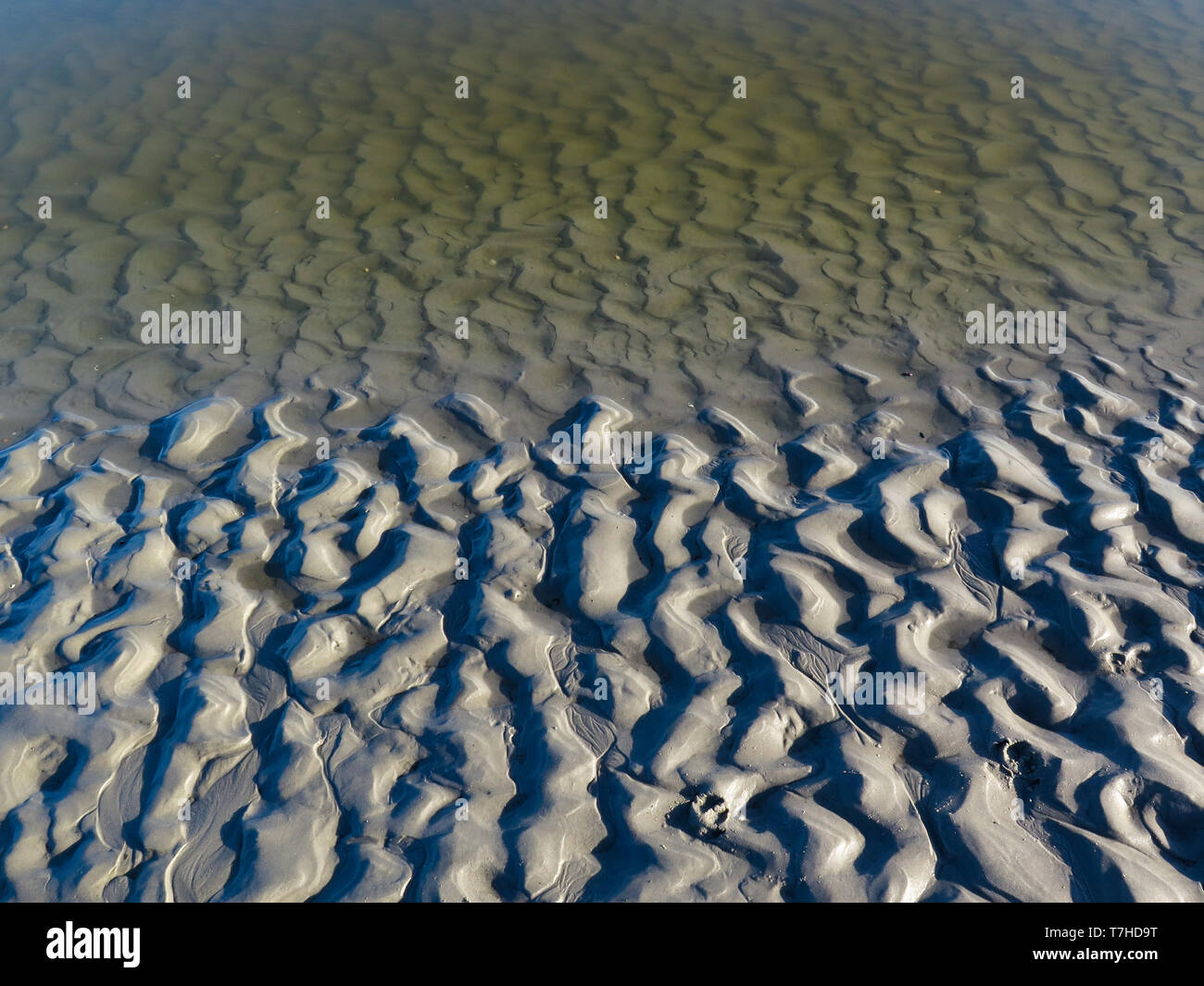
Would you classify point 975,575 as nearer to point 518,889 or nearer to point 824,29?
point 518,889

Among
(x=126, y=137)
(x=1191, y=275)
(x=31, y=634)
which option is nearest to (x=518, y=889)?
(x=31, y=634)

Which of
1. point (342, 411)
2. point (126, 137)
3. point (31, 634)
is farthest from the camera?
point (126, 137)

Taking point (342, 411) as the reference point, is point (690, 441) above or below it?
above

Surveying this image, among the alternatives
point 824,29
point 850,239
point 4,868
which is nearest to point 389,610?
point 4,868

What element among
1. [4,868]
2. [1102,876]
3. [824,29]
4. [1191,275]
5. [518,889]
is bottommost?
[4,868]

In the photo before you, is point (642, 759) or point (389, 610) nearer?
point (642, 759)

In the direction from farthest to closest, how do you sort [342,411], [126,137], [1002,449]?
[126,137] < [342,411] < [1002,449]
